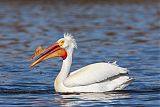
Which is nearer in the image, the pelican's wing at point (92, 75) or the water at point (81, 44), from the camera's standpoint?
the water at point (81, 44)

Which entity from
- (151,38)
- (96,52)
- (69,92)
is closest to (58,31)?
(151,38)

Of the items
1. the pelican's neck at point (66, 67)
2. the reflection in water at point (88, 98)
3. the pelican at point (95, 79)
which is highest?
the pelican's neck at point (66, 67)

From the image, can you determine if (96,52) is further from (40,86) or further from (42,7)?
(42,7)

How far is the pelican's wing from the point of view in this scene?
1125 centimetres

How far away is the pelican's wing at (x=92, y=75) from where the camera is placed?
11.2 m

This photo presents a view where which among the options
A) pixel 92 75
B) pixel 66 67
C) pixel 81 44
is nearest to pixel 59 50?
pixel 66 67

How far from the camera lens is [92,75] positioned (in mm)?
11297

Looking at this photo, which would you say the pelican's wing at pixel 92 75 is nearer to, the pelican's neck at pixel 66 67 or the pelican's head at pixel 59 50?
the pelican's neck at pixel 66 67

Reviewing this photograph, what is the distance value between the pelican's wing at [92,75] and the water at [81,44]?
23 cm

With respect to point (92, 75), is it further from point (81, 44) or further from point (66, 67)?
point (81, 44)

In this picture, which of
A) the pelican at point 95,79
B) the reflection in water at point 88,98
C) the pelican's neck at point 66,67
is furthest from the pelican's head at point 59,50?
the reflection in water at point 88,98

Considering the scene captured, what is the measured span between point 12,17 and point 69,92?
19.1 m

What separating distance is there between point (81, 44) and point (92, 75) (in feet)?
27.7

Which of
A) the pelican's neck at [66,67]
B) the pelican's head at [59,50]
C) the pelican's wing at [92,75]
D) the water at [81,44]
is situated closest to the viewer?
the water at [81,44]
